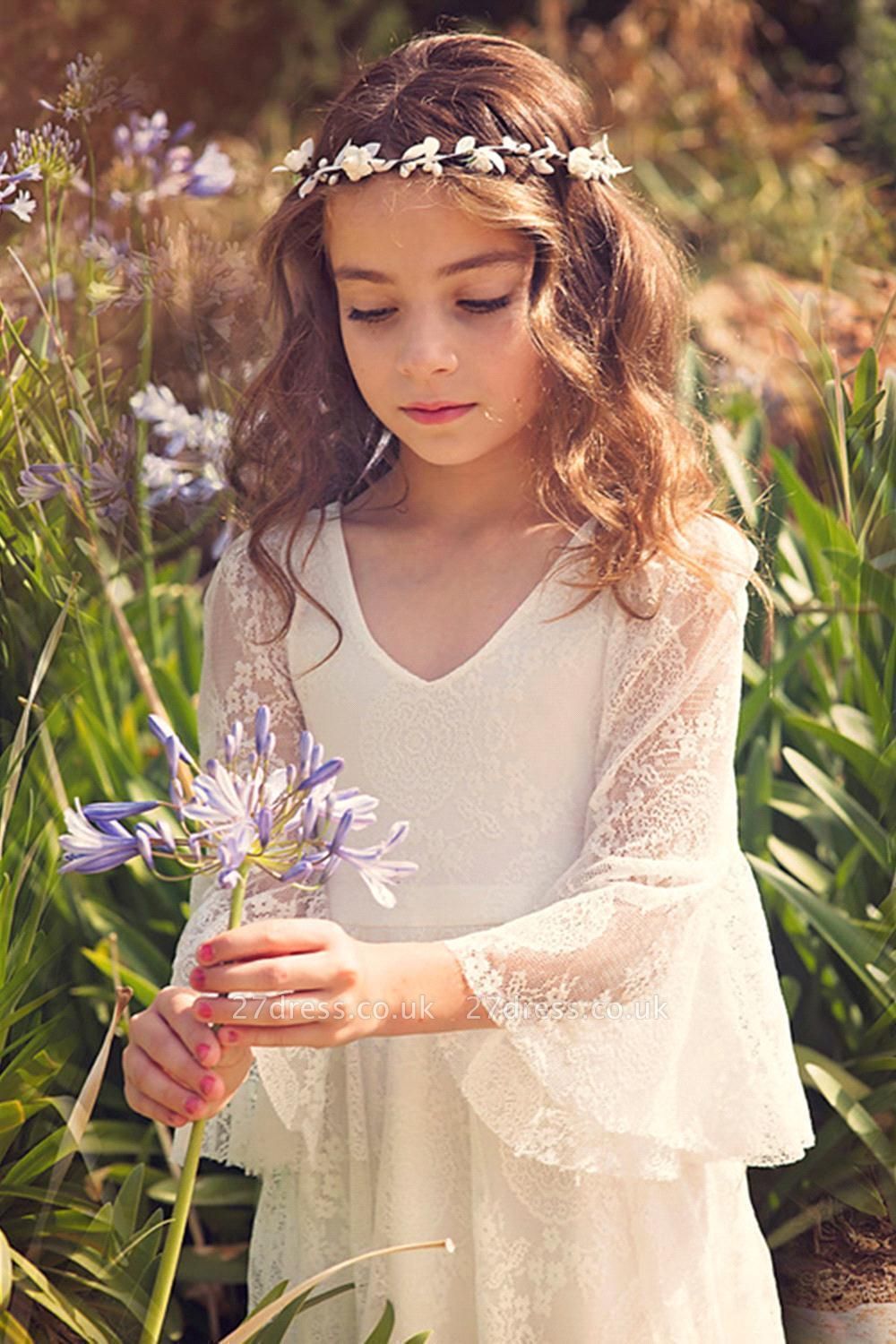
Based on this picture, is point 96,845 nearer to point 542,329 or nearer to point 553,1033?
point 553,1033

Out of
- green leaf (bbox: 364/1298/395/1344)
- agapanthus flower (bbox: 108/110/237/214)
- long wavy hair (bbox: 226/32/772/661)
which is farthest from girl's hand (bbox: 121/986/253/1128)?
agapanthus flower (bbox: 108/110/237/214)

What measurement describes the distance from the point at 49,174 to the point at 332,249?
0.21 m

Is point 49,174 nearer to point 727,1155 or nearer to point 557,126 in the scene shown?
point 557,126

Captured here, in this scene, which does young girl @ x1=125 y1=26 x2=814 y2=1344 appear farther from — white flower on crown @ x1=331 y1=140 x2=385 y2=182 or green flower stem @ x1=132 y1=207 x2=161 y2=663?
green flower stem @ x1=132 y1=207 x2=161 y2=663

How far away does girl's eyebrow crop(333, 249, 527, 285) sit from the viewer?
1.10 m

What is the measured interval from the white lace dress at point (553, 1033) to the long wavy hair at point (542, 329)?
5cm

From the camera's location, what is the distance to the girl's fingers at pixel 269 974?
862mm

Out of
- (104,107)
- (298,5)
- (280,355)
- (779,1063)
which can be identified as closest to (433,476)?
(280,355)

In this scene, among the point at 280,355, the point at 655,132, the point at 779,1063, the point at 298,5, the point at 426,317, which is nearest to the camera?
the point at 426,317

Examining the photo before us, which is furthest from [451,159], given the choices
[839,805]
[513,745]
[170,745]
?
[839,805]

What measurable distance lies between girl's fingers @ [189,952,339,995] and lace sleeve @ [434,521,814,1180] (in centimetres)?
16

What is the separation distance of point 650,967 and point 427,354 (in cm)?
44

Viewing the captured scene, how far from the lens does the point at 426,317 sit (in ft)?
3.57

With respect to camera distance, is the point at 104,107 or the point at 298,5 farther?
the point at 298,5
